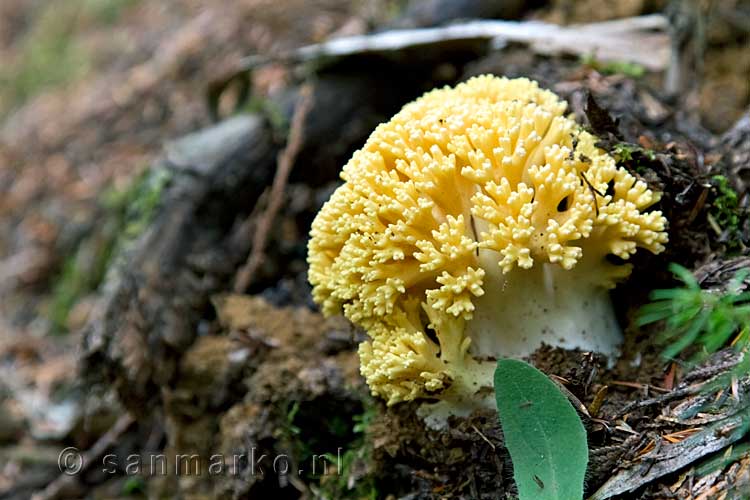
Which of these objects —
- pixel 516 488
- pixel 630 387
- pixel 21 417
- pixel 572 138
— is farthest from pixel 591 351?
pixel 21 417

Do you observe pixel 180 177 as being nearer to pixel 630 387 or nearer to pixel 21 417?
pixel 21 417

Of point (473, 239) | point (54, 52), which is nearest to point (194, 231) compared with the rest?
point (473, 239)

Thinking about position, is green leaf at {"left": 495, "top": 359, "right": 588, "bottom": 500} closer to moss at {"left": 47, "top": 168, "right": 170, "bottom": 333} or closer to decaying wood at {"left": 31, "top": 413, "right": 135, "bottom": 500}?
decaying wood at {"left": 31, "top": 413, "right": 135, "bottom": 500}

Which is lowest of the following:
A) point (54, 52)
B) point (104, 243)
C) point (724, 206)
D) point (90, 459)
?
point (90, 459)

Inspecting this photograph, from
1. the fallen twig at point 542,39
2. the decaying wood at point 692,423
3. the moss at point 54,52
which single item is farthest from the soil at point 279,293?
the moss at point 54,52

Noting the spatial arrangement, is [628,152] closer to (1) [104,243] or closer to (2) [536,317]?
(2) [536,317]

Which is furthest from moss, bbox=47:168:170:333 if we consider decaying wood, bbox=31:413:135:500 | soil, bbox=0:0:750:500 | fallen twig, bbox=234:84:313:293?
decaying wood, bbox=31:413:135:500
